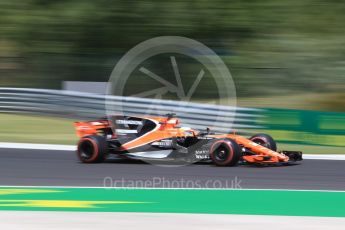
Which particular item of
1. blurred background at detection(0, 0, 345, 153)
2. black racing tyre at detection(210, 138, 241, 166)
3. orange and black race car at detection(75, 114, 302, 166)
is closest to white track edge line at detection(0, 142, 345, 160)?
orange and black race car at detection(75, 114, 302, 166)

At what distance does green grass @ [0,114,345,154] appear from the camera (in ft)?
44.1

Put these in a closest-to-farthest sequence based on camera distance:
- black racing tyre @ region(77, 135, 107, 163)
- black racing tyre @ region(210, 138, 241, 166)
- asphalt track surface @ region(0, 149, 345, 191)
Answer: asphalt track surface @ region(0, 149, 345, 191), black racing tyre @ region(210, 138, 241, 166), black racing tyre @ region(77, 135, 107, 163)

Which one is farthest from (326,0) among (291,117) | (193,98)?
(291,117)

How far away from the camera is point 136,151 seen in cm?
1076

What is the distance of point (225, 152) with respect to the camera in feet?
34.0

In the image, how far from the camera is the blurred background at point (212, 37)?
22953 millimetres

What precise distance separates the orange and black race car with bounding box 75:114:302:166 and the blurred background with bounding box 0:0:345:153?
463 inches

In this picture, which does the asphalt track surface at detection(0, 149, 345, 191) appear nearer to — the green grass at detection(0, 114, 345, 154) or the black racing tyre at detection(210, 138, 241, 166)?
the black racing tyre at detection(210, 138, 241, 166)

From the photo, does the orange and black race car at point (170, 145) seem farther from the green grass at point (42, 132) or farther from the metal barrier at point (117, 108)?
the metal barrier at point (117, 108)

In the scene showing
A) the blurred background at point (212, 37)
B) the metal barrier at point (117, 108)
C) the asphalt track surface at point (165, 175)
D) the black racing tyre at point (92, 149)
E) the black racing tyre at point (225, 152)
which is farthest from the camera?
the blurred background at point (212, 37)

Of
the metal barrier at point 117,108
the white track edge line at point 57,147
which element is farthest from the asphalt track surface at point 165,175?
the metal barrier at point 117,108

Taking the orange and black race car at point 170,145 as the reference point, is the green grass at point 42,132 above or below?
above

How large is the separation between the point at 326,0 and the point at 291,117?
11.4 m

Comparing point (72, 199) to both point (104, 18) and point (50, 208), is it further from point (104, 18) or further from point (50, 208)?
point (104, 18)
